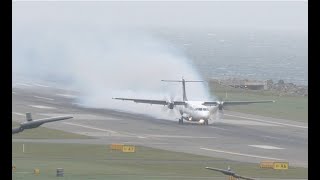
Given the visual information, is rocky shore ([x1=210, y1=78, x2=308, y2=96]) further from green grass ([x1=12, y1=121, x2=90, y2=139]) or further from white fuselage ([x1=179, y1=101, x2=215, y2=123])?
green grass ([x1=12, y1=121, x2=90, y2=139])

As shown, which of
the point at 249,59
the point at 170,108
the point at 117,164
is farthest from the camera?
the point at 249,59

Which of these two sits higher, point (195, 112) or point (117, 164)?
point (195, 112)

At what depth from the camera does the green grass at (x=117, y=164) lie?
2636 centimetres

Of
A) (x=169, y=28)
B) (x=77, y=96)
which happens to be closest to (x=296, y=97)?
(x=77, y=96)

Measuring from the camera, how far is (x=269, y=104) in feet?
205

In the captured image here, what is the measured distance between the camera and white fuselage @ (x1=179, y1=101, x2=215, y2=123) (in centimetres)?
4900

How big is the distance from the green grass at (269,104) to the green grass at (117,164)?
19699 mm

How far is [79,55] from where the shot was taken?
91.3 metres

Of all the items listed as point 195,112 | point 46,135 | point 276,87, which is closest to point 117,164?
point 46,135

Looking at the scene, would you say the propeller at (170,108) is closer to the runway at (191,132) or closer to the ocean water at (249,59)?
the runway at (191,132)

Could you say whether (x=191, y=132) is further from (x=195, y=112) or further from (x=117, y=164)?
(x=117, y=164)

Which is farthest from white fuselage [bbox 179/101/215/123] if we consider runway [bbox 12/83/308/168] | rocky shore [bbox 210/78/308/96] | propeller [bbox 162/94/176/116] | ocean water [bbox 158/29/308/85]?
ocean water [bbox 158/29/308/85]

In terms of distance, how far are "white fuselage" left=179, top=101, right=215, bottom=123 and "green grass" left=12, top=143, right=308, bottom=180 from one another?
12716 millimetres

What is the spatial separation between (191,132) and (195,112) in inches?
177
